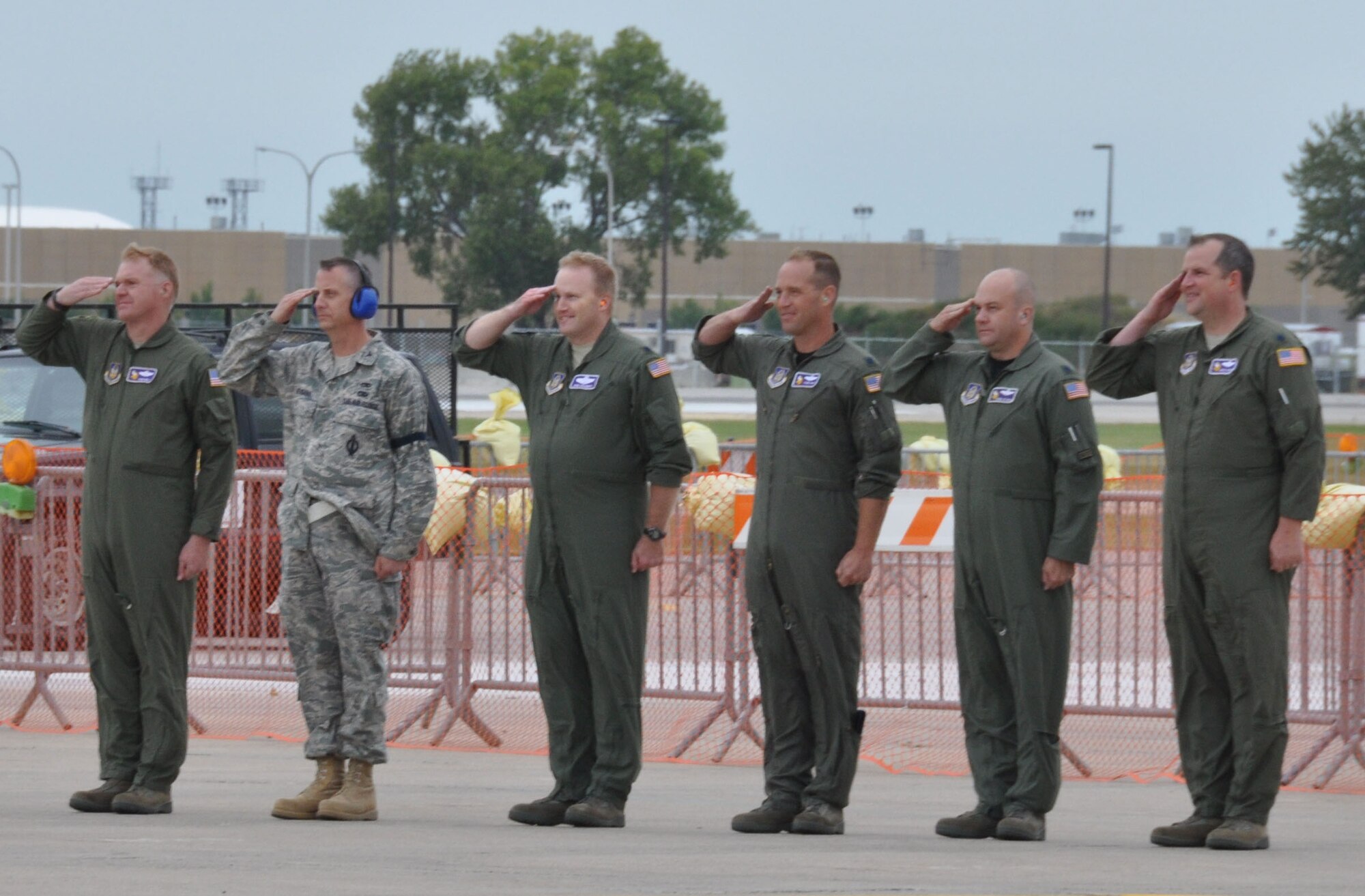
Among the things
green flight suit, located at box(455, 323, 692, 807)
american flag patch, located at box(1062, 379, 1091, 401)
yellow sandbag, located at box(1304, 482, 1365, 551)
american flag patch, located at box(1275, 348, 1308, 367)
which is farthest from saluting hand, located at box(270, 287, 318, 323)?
yellow sandbag, located at box(1304, 482, 1365, 551)

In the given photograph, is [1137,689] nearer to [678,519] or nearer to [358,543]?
[678,519]

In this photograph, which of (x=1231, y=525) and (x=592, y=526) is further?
(x=592, y=526)

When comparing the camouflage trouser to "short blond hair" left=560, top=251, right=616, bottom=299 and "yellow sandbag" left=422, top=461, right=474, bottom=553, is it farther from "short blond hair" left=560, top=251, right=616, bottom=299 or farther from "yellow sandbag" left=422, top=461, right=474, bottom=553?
"yellow sandbag" left=422, top=461, right=474, bottom=553

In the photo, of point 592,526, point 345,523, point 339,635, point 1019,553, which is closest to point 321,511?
point 345,523

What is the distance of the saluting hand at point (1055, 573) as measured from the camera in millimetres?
6770

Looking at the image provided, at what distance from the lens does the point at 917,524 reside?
9219 millimetres

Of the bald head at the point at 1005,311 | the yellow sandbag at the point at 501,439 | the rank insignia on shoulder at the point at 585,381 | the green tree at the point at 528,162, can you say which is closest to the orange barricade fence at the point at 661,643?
the bald head at the point at 1005,311

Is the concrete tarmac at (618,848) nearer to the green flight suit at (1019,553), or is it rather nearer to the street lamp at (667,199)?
the green flight suit at (1019,553)

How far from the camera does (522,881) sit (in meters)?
5.82

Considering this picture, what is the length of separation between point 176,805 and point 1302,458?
4.26 meters

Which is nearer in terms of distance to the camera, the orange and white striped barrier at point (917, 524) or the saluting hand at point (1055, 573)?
the saluting hand at point (1055, 573)

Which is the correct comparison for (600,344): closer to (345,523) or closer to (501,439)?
(345,523)

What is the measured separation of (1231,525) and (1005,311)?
107 centimetres

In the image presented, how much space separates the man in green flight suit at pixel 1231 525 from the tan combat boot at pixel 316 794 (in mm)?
2881
